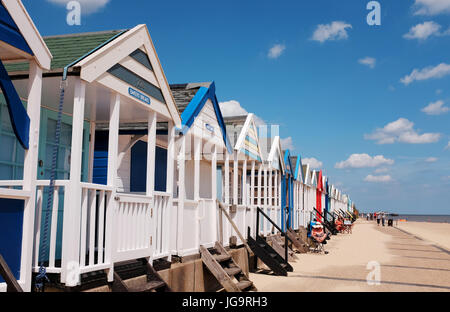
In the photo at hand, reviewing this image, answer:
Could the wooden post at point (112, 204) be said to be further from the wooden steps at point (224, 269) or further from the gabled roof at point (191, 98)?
the wooden steps at point (224, 269)

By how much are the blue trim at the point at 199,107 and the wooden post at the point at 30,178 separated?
11.6ft

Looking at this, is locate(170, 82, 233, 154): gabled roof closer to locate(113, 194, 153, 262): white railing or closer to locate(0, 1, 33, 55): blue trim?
locate(113, 194, 153, 262): white railing

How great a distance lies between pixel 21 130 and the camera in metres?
4.15

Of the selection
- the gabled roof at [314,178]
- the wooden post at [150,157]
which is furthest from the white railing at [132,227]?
the gabled roof at [314,178]

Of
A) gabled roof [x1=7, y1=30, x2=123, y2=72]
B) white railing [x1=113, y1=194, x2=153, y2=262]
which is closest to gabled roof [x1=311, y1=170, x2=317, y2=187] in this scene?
white railing [x1=113, y1=194, x2=153, y2=262]

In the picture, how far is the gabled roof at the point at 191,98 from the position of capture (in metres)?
7.96

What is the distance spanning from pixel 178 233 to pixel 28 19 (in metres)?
4.25

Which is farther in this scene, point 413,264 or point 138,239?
point 413,264

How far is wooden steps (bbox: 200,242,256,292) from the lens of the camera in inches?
304

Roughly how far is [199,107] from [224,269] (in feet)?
10.2

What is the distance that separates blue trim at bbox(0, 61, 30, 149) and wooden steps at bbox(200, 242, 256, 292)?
182 inches

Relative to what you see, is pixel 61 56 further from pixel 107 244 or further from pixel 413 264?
pixel 413 264

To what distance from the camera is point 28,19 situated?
4.29 m
